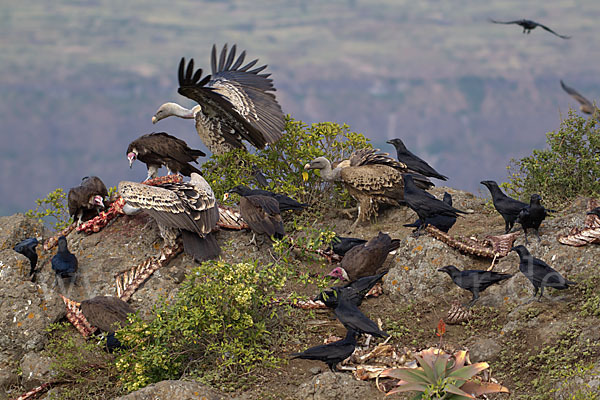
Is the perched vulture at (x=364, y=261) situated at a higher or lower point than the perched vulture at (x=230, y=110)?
lower

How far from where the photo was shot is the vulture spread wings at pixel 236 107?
37.7 ft

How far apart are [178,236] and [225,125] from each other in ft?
9.73

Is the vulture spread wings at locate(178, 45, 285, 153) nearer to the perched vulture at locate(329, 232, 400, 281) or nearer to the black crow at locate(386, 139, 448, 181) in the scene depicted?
the black crow at locate(386, 139, 448, 181)

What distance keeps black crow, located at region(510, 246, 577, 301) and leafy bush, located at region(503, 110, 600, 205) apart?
395 centimetres

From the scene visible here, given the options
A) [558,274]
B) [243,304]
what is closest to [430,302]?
[558,274]

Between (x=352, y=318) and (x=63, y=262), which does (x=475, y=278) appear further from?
(x=63, y=262)

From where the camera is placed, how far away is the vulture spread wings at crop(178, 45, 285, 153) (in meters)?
11.5

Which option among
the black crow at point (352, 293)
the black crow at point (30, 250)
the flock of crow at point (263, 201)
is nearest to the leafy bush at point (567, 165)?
the flock of crow at point (263, 201)

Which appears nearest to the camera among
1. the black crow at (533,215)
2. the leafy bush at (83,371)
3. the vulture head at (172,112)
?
the leafy bush at (83,371)

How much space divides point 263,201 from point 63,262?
9.67 feet

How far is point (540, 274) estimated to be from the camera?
8117mm

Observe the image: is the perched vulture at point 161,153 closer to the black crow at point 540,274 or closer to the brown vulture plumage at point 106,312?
the brown vulture plumage at point 106,312

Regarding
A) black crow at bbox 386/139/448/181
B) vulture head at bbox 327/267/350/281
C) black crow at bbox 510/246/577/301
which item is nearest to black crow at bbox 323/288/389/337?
vulture head at bbox 327/267/350/281

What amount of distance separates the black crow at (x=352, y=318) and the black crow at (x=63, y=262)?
4.04 meters
